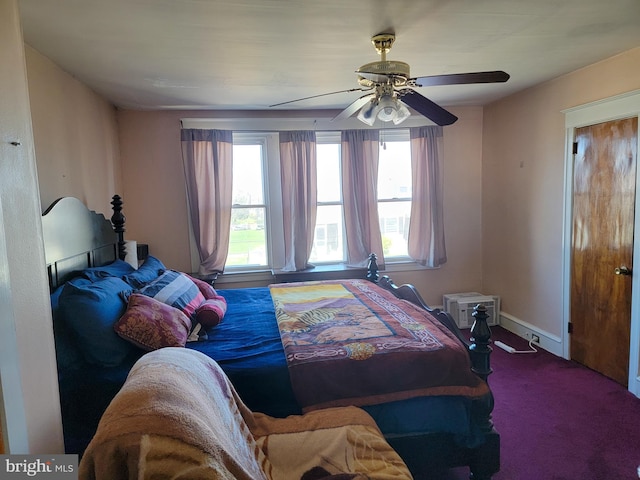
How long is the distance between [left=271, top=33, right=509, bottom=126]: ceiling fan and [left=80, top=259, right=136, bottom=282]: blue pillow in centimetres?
187

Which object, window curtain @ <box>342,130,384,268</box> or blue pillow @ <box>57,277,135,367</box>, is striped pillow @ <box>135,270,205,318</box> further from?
window curtain @ <box>342,130,384,268</box>

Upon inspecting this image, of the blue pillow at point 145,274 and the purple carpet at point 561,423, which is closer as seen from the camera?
the purple carpet at point 561,423

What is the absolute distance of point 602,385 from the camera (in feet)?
9.89

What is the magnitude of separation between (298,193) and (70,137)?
2080 millimetres

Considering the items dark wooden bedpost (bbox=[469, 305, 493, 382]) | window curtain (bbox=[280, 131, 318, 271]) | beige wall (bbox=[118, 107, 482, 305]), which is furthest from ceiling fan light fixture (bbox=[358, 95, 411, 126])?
beige wall (bbox=[118, 107, 482, 305])

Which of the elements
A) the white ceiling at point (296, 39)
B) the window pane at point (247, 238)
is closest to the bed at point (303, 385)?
the white ceiling at point (296, 39)

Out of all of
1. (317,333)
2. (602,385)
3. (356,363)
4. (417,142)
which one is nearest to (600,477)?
(602,385)

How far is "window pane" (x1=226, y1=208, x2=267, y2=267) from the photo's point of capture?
4.34 m

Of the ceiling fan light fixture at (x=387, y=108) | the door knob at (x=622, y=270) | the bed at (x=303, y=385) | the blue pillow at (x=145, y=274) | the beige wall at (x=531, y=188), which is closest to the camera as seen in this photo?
the bed at (x=303, y=385)

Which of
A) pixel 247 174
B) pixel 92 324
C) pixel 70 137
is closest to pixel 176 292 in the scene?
pixel 92 324

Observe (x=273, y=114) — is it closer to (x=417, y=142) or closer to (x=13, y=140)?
(x=417, y=142)

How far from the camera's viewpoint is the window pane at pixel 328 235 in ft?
14.7

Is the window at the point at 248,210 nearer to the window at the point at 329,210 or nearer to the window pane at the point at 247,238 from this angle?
the window pane at the point at 247,238

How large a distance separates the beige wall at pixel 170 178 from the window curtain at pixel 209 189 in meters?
0.18
